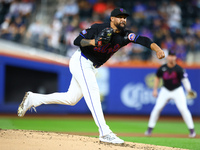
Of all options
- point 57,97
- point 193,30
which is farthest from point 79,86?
point 193,30

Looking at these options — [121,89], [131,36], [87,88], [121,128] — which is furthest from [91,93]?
[121,89]

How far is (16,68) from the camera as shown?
14.6 meters

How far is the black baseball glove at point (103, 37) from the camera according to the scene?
532 centimetres

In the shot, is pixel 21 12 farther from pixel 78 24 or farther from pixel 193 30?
pixel 193 30

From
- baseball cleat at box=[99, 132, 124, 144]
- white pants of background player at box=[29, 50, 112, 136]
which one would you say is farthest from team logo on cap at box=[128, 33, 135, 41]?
baseball cleat at box=[99, 132, 124, 144]

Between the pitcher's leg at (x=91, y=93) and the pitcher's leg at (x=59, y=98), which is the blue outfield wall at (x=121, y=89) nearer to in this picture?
the pitcher's leg at (x=59, y=98)

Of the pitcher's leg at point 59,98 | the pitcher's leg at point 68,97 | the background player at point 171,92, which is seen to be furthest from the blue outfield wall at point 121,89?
the pitcher's leg at point 68,97

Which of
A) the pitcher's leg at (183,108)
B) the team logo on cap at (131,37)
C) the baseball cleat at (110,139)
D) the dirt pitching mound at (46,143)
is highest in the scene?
the team logo on cap at (131,37)

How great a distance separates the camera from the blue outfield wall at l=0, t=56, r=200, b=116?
45.1 ft

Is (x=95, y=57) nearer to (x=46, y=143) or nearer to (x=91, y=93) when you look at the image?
(x=91, y=93)

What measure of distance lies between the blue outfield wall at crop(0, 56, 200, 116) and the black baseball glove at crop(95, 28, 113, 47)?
8.52m

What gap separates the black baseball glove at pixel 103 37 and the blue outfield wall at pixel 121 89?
8.52 metres

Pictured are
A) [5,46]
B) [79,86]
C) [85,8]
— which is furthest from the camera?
[85,8]

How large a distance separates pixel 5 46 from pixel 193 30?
7.87m
